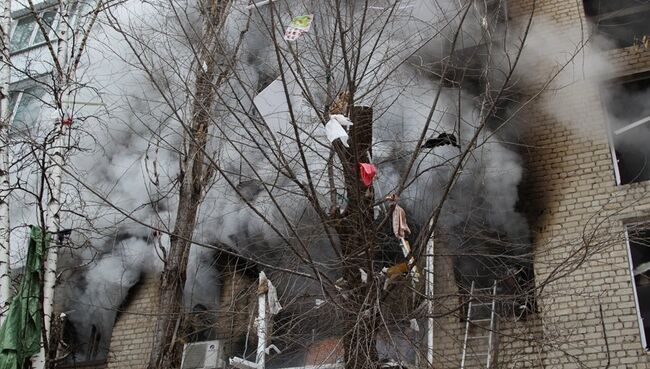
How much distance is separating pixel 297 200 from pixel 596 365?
10.3ft

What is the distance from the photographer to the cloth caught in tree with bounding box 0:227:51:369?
23.3 feet

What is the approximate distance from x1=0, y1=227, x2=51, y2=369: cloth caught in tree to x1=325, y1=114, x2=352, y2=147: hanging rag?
10.4ft

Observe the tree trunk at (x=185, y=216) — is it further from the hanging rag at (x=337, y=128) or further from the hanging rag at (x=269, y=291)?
the hanging rag at (x=337, y=128)

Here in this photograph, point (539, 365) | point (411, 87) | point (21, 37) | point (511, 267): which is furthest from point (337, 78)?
point (21, 37)

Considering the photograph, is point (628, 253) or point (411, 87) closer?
point (628, 253)

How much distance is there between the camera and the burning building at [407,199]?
657 centimetres

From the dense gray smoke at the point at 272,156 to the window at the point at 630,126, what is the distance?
41.5 inches

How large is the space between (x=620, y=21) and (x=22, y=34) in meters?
9.16

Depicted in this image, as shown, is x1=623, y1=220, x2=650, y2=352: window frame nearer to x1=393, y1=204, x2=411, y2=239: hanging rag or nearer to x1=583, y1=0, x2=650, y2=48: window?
x1=393, y1=204, x2=411, y2=239: hanging rag

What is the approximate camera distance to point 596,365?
691cm

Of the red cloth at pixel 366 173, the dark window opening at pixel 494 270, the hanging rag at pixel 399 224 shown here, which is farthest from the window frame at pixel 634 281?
the red cloth at pixel 366 173

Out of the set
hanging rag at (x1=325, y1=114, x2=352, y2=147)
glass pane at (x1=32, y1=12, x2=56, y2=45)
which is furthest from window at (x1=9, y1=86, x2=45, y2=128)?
hanging rag at (x1=325, y1=114, x2=352, y2=147)

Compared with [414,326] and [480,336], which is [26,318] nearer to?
[414,326]

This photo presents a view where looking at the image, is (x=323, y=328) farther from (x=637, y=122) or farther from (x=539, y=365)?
(x=637, y=122)
